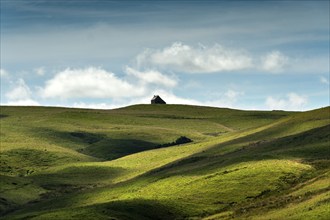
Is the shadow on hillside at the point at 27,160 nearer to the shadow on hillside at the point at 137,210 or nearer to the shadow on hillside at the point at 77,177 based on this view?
the shadow on hillside at the point at 77,177

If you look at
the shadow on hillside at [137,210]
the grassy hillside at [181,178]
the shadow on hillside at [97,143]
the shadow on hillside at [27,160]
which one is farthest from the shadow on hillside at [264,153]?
the shadow on hillside at [97,143]

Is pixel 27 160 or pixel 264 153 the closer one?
pixel 264 153

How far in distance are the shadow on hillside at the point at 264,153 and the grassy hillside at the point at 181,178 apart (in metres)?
0.17

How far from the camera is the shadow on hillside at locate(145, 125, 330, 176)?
88.9 meters

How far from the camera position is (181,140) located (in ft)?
523

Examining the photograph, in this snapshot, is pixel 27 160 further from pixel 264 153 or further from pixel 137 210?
pixel 137 210

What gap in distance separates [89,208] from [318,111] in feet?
236

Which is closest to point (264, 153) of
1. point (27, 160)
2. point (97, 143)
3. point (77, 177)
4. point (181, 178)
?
point (181, 178)

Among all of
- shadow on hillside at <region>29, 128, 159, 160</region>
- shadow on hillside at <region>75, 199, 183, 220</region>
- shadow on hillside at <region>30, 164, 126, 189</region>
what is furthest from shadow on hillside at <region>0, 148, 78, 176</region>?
shadow on hillside at <region>75, 199, 183, 220</region>

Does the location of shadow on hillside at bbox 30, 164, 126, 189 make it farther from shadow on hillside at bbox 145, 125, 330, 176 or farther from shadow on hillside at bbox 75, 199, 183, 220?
shadow on hillside at bbox 75, 199, 183, 220

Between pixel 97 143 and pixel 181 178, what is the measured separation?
84525mm

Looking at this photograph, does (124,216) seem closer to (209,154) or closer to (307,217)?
(307,217)

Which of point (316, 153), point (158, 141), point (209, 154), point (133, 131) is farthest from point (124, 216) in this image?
point (133, 131)

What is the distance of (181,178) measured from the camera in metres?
86.6
